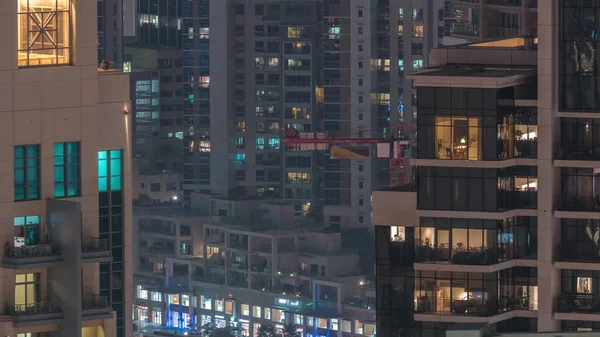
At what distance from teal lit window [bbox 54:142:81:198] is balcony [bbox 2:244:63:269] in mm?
1493

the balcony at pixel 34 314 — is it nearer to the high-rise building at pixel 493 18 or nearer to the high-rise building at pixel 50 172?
the high-rise building at pixel 50 172

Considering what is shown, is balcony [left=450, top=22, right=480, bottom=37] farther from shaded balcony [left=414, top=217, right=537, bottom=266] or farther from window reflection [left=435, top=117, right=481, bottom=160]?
window reflection [left=435, top=117, right=481, bottom=160]

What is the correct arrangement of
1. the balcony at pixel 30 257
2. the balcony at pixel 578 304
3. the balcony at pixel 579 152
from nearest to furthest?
the balcony at pixel 30 257
the balcony at pixel 578 304
the balcony at pixel 579 152

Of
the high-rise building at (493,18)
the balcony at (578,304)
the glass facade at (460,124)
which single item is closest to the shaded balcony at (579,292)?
the balcony at (578,304)

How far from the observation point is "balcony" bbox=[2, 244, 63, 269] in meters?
50.9

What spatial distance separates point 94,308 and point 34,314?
8.37ft

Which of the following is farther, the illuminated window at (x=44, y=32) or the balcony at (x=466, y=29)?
the balcony at (x=466, y=29)

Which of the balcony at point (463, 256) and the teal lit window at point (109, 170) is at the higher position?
the teal lit window at point (109, 170)

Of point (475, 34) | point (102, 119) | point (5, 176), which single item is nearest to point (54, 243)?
point (5, 176)

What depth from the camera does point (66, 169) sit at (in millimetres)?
52594

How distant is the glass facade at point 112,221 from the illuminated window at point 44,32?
12.2m

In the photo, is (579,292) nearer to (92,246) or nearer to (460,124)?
(460,124)

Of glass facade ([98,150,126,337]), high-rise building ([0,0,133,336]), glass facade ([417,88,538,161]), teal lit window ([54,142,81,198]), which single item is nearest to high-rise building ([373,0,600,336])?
glass facade ([417,88,538,161])

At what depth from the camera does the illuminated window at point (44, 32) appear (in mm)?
51719
